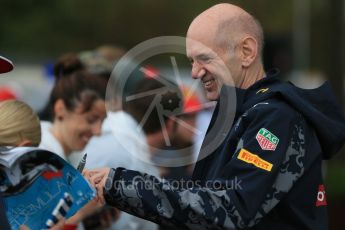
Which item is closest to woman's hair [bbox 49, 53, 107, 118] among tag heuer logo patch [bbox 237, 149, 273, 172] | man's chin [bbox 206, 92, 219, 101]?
man's chin [bbox 206, 92, 219, 101]

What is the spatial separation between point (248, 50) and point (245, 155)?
0.61m

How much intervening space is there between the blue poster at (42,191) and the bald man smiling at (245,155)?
12 cm

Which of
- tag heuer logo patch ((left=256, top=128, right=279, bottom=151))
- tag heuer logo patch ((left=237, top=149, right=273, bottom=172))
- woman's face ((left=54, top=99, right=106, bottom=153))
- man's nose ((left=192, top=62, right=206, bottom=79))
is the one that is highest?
man's nose ((left=192, top=62, right=206, bottom=79))

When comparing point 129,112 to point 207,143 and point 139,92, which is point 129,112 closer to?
point 139,92

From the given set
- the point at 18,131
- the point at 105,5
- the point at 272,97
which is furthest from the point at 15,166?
the point at 105,5

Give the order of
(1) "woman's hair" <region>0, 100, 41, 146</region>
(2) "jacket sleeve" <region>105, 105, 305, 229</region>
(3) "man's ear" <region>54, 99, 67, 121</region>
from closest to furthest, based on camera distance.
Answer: (2) "jacket sleeve" <region>105, 105, 305, 229</region> < (1) "woman's hair" <region>0, 100, 41, 146</region> < (3) "man's ear" <region>54, 99, 67, 121</region>

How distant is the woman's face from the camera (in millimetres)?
5344

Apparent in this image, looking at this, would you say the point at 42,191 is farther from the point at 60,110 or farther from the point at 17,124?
the point at 60,110

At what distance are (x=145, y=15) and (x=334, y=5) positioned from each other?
2243 cm

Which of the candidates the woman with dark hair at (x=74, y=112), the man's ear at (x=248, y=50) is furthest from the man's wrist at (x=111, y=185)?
the woman with dark hair at (x=74, y=112)

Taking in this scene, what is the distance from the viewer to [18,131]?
3.94m

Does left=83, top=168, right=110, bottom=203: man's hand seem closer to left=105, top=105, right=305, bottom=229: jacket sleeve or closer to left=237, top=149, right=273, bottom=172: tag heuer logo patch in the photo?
left=105, top=105, right=305, bottom=229: jacket sleeve

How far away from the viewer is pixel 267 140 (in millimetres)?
3377

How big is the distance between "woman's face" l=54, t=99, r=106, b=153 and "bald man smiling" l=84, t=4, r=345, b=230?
5.76 feet
